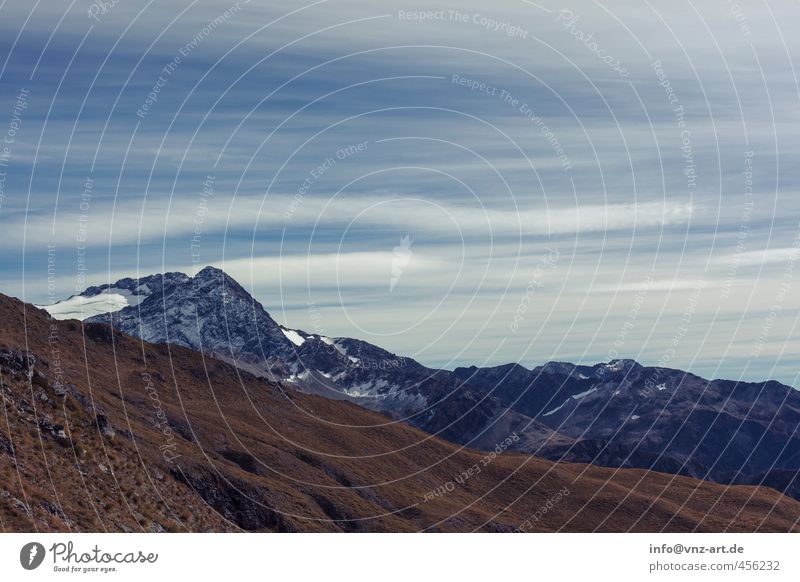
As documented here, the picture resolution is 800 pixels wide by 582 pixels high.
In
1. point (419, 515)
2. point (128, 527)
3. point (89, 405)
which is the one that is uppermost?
point (89, 405)

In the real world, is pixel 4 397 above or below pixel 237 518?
above

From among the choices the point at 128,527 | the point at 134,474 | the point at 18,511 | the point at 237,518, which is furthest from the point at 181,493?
the point at 18,511

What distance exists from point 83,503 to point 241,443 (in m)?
108

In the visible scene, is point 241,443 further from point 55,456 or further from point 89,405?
point 55,456

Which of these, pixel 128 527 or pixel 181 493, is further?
pixel 181 493

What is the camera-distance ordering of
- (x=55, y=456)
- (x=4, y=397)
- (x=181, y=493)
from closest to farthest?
(x=55, y=456) < (x=4, y=397) < (x=181, y=493)

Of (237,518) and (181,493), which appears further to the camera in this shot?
(237,518)
